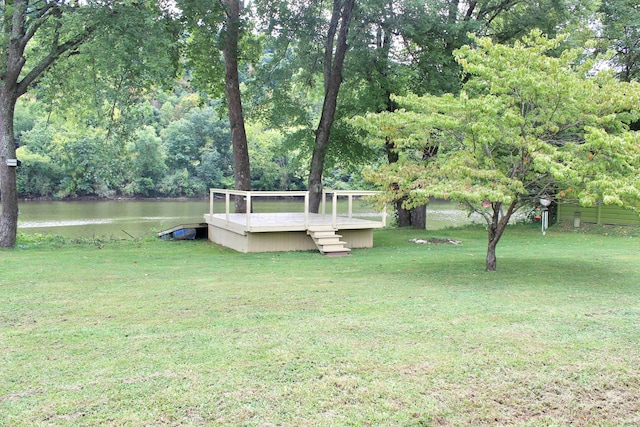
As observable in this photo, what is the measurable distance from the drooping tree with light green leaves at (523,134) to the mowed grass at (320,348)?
1.33 meters

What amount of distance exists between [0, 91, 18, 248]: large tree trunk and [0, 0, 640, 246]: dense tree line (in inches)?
1.0

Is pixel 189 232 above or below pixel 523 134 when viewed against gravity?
below

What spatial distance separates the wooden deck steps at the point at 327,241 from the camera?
11.1 m

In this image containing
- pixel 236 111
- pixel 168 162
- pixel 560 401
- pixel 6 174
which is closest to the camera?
pixel 560 401

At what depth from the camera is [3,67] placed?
12.0 meters

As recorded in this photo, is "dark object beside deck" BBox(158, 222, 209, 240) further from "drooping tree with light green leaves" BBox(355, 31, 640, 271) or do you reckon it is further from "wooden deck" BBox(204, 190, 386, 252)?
"drooping tree with light green leaves" BBox(355, 31, 640, 271)

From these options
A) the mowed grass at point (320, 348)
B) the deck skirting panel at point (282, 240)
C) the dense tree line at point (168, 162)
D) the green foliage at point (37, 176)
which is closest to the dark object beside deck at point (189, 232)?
the deck skirting panel at point (282, 240)

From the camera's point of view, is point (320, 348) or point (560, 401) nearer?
point (560, 401)

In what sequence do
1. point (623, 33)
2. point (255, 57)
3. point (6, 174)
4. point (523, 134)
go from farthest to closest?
point (623, 33), point (255, 57), point (6, 174), point (523, 134)

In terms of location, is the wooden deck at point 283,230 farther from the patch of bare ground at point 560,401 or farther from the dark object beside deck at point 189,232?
the patch of bare ground at point 560,401

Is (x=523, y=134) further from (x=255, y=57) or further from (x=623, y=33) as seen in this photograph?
(x=623, y=33)

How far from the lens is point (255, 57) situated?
55.2 feet

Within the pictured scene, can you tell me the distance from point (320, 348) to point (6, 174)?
10692mm

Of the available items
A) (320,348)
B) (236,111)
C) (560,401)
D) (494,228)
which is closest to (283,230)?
(236,111)
